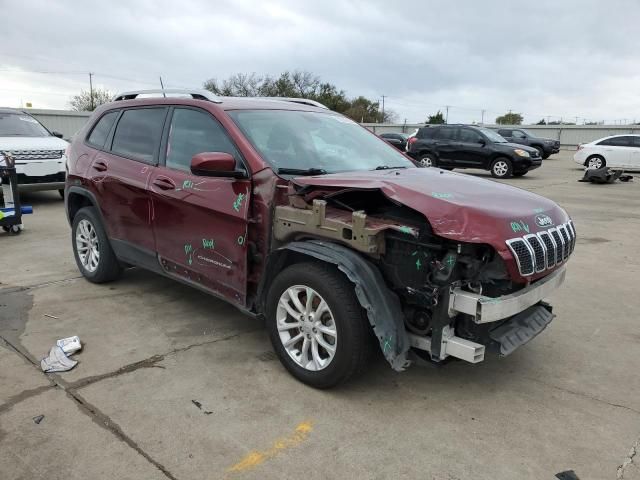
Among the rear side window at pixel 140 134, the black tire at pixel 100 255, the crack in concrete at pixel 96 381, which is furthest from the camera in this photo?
the black tire at pixel 100 255

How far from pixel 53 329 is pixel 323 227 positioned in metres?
2.46

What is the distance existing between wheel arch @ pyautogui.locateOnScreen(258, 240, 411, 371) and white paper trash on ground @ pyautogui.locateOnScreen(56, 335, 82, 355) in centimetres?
182

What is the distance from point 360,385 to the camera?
332 centimetres

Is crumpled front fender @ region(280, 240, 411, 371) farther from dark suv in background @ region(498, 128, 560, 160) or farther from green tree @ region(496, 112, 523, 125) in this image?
green tree @ region(496, 112, 523, 125)

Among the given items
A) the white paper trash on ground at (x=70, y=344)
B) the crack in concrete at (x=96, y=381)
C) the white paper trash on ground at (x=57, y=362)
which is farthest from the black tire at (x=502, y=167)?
the white paper trash on ground at (x=57, y=362)

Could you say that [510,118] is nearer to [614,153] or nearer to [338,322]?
[614,153]

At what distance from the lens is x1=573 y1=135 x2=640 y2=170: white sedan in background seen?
1870 centimetres

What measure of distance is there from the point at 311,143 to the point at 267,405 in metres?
1.94

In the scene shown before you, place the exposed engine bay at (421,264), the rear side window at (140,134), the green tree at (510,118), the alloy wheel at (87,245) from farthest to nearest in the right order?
the green tree at (510,118), the alloy wheel at (87,245), the rear side window at (140,134), the exposed engine bay at (421,264)

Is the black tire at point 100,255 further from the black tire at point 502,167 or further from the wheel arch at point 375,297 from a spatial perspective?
the black tire at point 502,167

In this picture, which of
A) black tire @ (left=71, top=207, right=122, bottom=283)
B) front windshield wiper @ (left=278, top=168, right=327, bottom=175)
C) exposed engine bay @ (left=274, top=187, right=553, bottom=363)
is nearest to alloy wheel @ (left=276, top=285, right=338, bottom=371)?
exposed engine bay @ (left=274, top=187, right=553, bottom=363)

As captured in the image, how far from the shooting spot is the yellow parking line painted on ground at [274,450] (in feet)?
8.30

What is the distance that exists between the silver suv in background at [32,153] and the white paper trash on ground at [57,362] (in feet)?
23.2

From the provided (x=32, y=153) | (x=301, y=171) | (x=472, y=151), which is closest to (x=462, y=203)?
(x=301, y=171)
